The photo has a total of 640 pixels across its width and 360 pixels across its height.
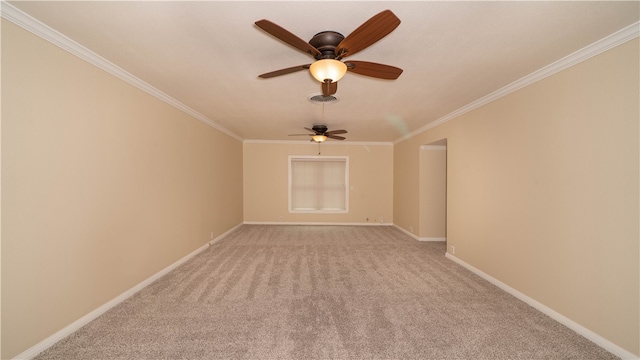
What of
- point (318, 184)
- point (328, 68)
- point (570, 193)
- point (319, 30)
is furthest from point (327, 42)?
point (318, 184)

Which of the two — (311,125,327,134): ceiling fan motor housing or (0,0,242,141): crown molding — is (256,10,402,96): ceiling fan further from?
(311,125,327,134): ceiling fan motor housing

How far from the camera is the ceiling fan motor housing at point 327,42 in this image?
6.66 ft

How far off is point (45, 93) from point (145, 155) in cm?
132

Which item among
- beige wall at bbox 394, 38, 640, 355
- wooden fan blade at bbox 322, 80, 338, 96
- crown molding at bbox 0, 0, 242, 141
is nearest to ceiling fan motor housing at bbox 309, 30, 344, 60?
wooden fan blade at bbox 322, 80, 338, 96

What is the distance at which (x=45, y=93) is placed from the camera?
2.14 meters

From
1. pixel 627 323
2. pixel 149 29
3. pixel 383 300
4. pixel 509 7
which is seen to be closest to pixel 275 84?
pixel 149 29

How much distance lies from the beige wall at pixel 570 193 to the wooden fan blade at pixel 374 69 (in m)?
1.85

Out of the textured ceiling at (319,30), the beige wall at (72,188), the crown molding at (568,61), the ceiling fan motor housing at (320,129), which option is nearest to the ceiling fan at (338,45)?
the textured ceiling at (319,30)

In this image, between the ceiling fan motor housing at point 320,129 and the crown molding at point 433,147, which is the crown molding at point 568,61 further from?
the ceiling fan motor housing at point 320,129

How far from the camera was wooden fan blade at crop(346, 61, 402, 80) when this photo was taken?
2.14m

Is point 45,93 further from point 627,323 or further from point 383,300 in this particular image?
point 627,323

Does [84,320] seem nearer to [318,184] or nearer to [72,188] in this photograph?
[72,188]

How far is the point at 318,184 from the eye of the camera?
842 cm

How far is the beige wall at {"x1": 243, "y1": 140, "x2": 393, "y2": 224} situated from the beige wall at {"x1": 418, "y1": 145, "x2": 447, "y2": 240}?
220cm
